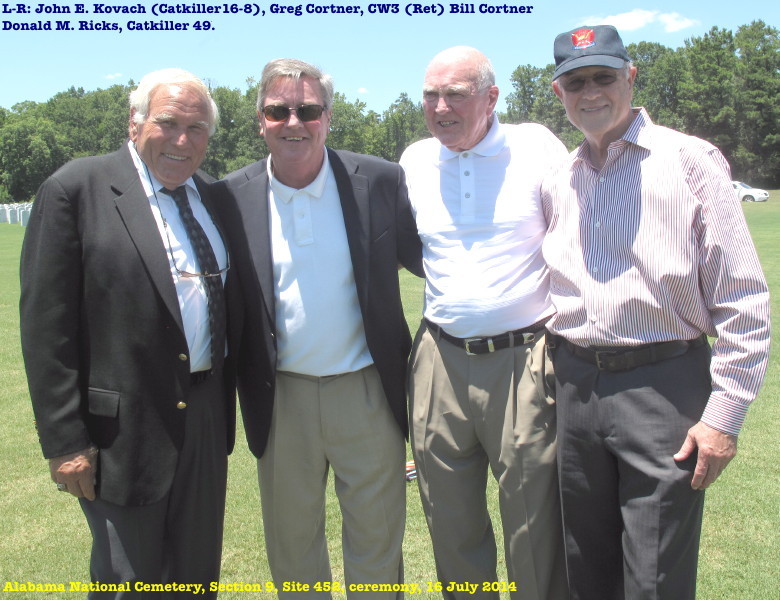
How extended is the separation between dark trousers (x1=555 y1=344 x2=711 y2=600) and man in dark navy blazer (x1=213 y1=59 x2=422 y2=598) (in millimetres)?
878

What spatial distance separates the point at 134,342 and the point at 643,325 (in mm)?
1921

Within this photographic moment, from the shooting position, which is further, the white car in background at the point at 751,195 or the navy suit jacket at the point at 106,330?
the white car in background at the point at 751,195

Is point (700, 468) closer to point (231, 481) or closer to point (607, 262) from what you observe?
point (607, 262)

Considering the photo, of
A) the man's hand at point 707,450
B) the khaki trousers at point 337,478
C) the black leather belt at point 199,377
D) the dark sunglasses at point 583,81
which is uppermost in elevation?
the dark sunglasses at point 583,81

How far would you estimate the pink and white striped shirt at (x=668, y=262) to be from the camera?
2.45 meters

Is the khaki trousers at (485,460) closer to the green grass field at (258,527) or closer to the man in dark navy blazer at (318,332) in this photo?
the man in dark navy blazer at (318,332)

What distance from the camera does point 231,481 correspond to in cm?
499

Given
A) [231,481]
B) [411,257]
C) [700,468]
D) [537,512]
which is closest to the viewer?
[700,468]

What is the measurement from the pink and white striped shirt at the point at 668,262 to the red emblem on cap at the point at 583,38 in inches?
13.0

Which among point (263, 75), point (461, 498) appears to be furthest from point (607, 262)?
point (263, 75)

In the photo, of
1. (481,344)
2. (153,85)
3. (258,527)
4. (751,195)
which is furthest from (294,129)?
(751,195)

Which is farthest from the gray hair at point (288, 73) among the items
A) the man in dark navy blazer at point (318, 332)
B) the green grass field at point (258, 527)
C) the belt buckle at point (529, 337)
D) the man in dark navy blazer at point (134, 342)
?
the green grass field at point (258, 527)

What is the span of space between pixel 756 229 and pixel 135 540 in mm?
26300

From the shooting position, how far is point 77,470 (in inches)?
106
